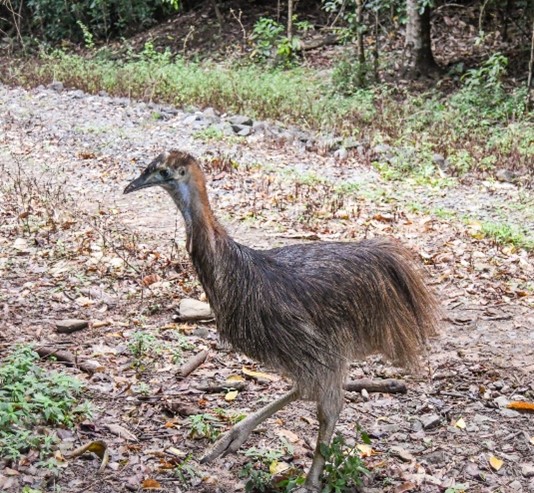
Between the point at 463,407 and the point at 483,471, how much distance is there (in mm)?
578

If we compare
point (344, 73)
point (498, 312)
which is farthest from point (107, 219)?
point (344, 73)

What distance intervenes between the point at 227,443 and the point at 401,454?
87cm

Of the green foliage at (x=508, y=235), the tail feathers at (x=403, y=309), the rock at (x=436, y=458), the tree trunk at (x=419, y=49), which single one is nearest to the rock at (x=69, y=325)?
the tail feathers at (x=403, y=309)

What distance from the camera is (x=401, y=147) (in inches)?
383

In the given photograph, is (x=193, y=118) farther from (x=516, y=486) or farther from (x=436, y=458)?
(x=516, y=486)

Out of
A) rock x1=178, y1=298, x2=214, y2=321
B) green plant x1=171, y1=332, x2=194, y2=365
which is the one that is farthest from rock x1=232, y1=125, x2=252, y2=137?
green plant x1=171, y1=332, x2=194, y2=365

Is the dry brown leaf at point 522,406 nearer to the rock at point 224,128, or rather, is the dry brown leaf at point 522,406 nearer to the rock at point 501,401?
the rock at point 501,401

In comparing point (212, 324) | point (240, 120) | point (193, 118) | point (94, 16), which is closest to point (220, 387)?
point (212, 324)

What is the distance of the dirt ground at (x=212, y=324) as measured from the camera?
161 inches

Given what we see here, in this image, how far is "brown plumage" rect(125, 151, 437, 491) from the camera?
345 cm

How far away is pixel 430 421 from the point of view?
14.6ft

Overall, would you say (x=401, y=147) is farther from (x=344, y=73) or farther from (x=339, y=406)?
(x=339, y=406)

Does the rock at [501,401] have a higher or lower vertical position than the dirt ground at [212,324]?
lower

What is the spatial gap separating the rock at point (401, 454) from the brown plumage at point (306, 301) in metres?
0.44
